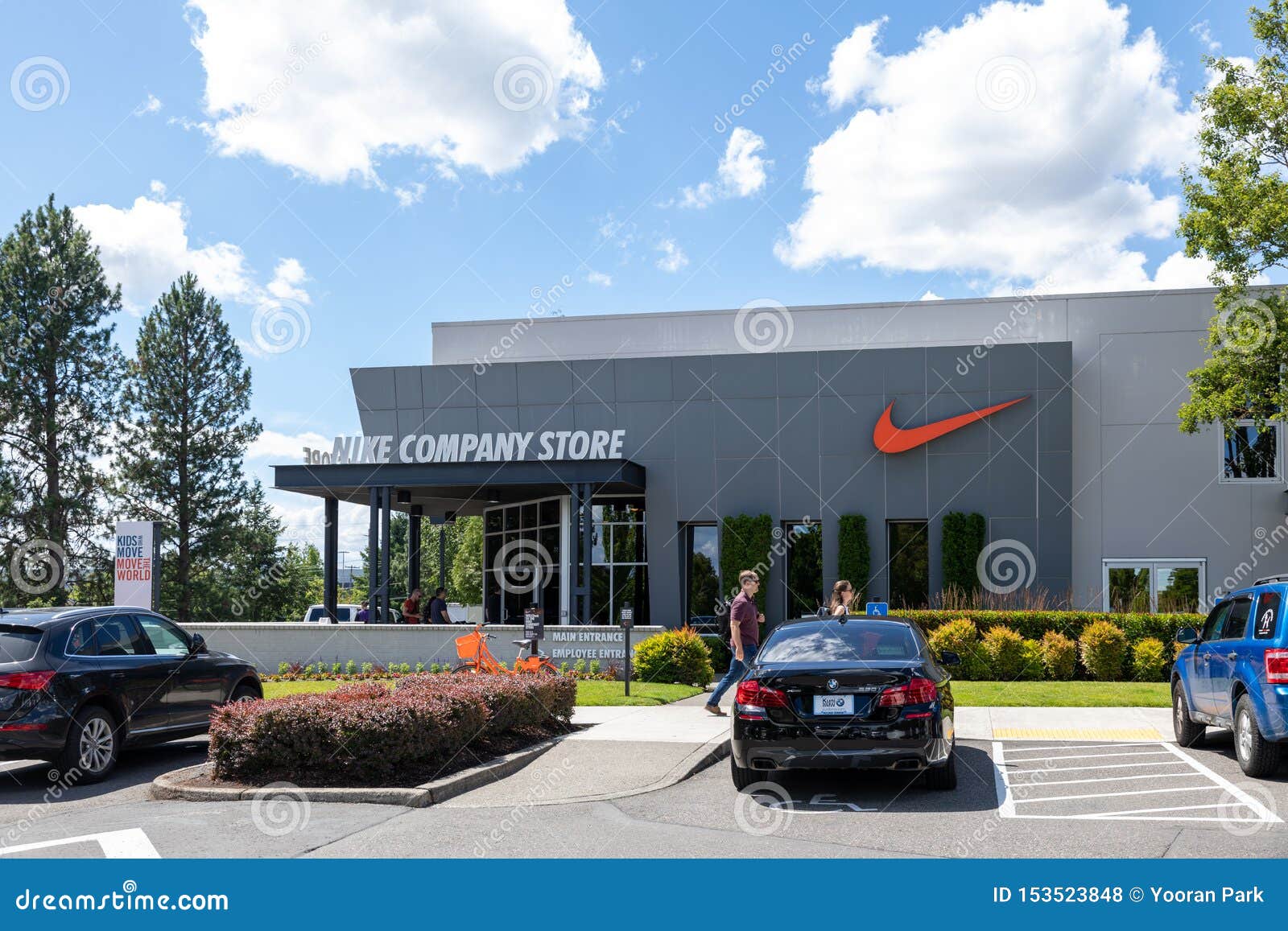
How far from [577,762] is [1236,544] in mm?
20022

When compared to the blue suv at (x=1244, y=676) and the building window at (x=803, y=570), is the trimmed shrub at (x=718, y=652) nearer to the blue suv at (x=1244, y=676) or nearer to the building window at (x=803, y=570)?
the building window at (x=803, y=570)

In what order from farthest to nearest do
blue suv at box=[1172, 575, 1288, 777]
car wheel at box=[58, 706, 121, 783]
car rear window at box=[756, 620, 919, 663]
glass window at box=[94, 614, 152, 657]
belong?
1. glass window at box=[94, 614, 152, 657]
2. car wheel at box=[58, 706, 121, 783]
3. car rear window at box=[756, 620, 919, 663]
4. blue suv at box=[1172, 575, 1288, 777]

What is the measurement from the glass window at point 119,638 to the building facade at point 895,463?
13.0 metres

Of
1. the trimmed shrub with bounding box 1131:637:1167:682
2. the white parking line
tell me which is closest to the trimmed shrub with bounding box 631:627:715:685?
the trimmed shrub with bounding box 1131:637:1167:682

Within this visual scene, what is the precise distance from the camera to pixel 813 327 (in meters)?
29.1

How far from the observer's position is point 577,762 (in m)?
10.8

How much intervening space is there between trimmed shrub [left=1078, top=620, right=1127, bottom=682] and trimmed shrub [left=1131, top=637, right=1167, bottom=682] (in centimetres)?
24

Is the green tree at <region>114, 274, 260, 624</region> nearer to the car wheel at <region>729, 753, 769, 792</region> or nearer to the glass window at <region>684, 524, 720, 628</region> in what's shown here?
the glass window at <region>684, 524, 720, 628</region>

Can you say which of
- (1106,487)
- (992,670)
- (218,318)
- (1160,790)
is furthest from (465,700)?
(218,318)

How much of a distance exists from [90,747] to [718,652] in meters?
13.5

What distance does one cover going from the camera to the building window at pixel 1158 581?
25562 millimetres

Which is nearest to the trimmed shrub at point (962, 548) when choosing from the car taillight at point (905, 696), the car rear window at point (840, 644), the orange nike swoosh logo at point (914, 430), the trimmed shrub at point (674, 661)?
the orange nike swoosh logo at point (914, 430)

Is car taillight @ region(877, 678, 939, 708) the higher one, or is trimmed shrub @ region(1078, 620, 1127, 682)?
car taillight @ region(877, 678, 939, 708)

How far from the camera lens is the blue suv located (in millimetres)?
9477
